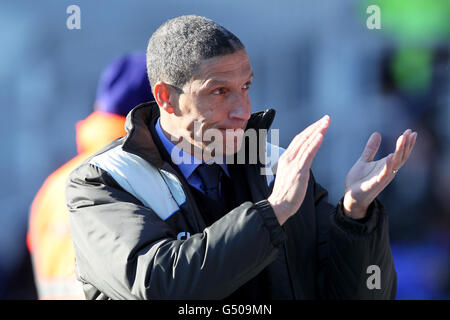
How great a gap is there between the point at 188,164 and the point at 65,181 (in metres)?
0.71

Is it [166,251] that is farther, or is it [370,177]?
[370,177]

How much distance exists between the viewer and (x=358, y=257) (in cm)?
187

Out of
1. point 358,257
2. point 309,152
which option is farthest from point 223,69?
point 358,257

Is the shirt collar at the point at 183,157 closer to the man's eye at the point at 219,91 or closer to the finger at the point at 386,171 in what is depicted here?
the man's eye at the point at 219,91

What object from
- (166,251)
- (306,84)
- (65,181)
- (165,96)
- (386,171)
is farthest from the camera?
(306,84)

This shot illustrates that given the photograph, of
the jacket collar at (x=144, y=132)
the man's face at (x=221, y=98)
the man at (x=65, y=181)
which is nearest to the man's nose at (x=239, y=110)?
the man's face at (x=221, y=98)

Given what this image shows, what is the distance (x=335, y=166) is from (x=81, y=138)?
2154 mm

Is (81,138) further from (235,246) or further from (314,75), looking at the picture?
(314,75)

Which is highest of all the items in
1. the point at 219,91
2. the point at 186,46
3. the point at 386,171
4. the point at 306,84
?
the point at 186,46

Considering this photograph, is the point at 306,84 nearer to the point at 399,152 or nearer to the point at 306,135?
the point at 399,152

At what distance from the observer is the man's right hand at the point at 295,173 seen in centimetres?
167

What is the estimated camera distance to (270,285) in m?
1.87
